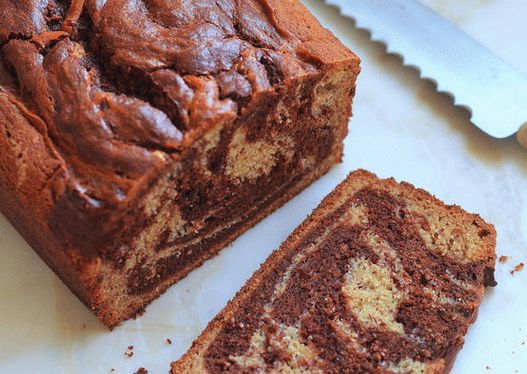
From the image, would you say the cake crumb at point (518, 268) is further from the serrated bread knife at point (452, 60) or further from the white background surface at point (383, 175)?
the serrated bread knife at point (452, 60)

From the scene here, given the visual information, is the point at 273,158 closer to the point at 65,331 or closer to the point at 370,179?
the point at 370,179

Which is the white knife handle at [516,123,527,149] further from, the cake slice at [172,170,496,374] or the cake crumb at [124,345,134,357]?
A: the cake crumb at [124,345,134,357]

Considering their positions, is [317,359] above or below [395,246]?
below

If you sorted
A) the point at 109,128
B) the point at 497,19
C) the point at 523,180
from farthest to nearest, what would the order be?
the point at 497,19 → the point at 523,180 → the point at 109,128

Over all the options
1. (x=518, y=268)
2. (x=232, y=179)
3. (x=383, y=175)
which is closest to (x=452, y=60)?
(x=383, y=175)

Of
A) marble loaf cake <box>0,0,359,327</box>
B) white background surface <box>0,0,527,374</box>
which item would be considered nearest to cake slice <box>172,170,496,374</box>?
white background surface <box>0,0,527,374</box>

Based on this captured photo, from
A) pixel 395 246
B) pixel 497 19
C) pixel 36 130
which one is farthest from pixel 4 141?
pixel 497 19
